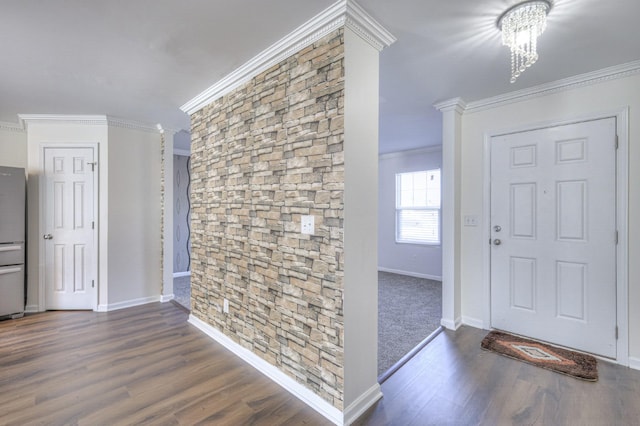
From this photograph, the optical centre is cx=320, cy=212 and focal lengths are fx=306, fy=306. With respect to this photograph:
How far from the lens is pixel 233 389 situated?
7.09ft

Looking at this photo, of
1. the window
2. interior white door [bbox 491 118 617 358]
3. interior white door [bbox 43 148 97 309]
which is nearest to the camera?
interior white door [bbox 491 118 617 358]

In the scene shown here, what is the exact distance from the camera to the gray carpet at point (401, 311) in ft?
9.18

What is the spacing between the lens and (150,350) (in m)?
2.75

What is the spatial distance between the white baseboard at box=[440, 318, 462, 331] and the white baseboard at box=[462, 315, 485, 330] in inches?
2.3

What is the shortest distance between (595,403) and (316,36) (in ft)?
9.73

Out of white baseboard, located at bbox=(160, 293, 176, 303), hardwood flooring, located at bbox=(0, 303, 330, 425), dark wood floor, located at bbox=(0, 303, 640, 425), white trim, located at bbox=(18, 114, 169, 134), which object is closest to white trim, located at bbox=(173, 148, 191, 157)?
white trim, located at bbox=(18, 114, 169, 134)

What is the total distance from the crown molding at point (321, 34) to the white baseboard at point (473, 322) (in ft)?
9.27

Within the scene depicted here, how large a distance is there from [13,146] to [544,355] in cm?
631

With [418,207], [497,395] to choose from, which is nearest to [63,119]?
[497,395]

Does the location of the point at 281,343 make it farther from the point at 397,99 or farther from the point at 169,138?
the point at 169,138

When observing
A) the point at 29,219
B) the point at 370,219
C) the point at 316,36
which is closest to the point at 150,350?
the point at 370,219

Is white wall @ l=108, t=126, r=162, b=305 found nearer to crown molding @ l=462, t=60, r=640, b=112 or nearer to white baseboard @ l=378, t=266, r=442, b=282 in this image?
crown molding @ l=462, t=60, r=640, b=112

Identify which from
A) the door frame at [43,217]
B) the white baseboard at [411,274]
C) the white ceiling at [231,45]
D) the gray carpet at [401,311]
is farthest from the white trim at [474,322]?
the door frame at [43,217]

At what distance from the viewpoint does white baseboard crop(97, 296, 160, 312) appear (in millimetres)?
3803
